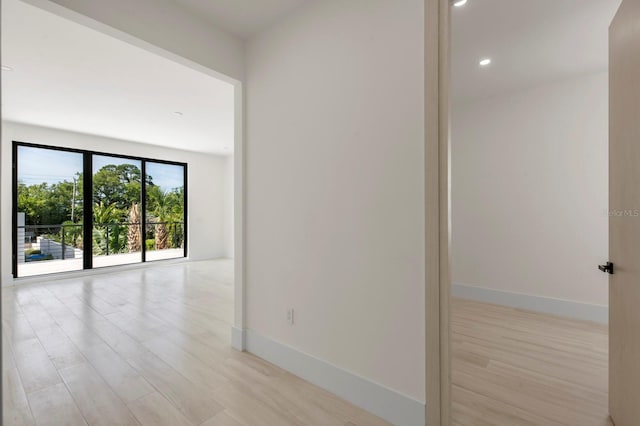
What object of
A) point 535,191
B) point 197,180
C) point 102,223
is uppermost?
point 197,180

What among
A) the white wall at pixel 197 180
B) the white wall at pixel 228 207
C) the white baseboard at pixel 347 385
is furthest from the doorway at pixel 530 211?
the white wall at pixel 197 180

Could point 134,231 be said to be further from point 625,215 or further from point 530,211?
point 625,215

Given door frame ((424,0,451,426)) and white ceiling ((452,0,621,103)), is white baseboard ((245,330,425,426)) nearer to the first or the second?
door frame ((424,0,451,426))

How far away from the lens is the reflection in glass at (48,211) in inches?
212

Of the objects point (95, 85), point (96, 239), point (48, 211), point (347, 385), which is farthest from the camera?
point (96, 239)

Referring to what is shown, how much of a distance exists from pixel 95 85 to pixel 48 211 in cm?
323

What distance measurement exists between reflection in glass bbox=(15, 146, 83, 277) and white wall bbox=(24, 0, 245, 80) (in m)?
4.87

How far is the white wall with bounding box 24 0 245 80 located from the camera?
2016 mm

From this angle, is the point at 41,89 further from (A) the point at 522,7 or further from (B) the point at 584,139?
(B) the point at 584,139

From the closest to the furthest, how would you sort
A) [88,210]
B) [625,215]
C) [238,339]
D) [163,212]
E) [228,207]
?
[625,215] < [238,339] < [88,210] < [163,212] < [228,207]

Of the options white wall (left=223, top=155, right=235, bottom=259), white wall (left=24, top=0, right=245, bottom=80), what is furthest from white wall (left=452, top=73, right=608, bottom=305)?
white wall (left=223, top=155, right=235, bottom=259)

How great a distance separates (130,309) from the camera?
3.85m

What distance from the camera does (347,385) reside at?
2.11m

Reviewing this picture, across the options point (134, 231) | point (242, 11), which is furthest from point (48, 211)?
point (242, 11)
